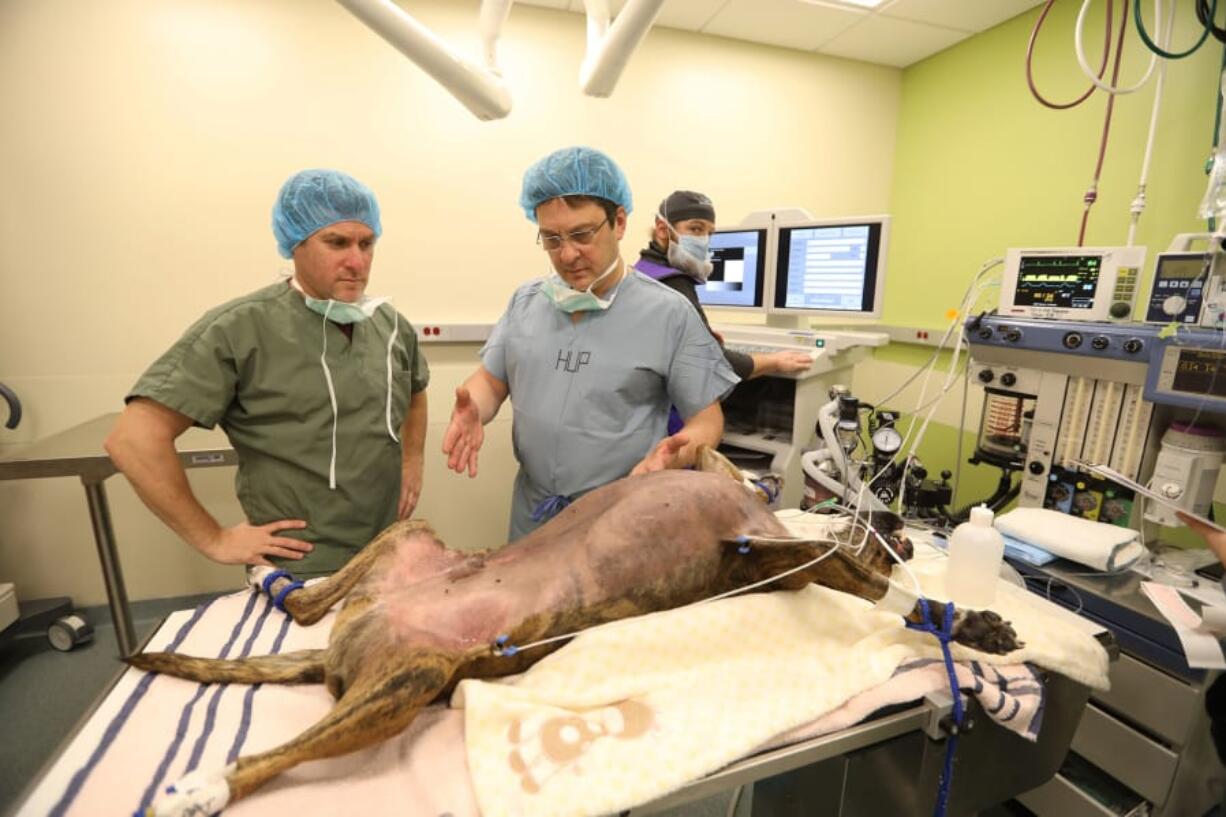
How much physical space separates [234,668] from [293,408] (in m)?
0.63

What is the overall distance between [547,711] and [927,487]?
4.69 ft

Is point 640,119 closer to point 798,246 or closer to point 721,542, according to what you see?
point 798,246

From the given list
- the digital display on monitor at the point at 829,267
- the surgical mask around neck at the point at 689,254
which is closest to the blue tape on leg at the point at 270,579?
the surgical mask around neck at the point at 689,254

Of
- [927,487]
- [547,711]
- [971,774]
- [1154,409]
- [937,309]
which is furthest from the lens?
[937,309]

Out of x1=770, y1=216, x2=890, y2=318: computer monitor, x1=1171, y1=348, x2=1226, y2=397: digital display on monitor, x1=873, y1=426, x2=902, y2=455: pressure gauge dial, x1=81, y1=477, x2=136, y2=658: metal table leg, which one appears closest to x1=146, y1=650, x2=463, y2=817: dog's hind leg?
x1=873, y1=426, x2=902, y2=455: pressure gauge dial

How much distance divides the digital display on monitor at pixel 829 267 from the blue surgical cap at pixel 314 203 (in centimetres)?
189

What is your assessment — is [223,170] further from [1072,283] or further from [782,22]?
[1072,283]

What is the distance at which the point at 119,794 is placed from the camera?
0.77 m

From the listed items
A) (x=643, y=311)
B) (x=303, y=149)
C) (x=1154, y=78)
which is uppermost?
(x=1154, y=78)

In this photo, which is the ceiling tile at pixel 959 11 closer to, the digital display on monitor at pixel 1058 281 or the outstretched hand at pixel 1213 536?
the digital display on monitor at pixel 1058 281

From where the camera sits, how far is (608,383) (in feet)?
4.89

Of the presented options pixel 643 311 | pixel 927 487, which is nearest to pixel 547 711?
pixel 643 311

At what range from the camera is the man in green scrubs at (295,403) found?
1.30 metres

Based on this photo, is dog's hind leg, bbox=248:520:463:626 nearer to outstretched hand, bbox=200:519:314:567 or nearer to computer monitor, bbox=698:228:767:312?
outstretched hand, bbox=200:519:314:567
